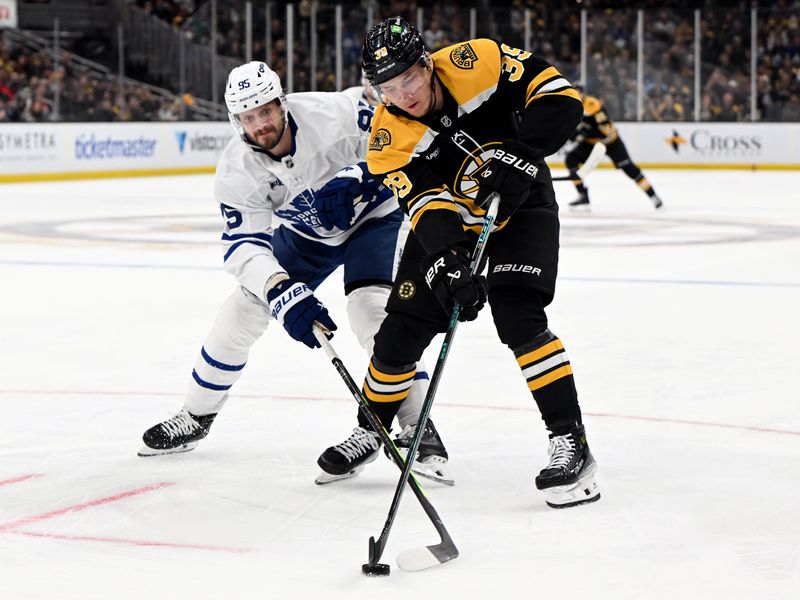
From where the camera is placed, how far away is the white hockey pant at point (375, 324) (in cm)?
303

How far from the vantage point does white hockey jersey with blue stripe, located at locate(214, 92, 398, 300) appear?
9.88 ft

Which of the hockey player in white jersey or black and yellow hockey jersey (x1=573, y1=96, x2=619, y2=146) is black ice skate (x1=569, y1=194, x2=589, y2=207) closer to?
black and yellow hockey jersey (x1=573, y1=96, x2=619, y2=146)

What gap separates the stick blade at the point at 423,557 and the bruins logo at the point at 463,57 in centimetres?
107

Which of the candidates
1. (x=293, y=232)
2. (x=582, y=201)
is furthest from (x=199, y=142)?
(x=293, y=232)

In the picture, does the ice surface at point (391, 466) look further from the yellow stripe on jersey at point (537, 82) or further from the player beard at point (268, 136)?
the yellow stripe on jersey at point (537, 82)

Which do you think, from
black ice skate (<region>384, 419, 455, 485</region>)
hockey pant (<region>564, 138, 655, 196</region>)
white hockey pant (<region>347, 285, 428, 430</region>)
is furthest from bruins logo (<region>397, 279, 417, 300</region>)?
hockey pant (<region>564, 138, 655, 196</region>)

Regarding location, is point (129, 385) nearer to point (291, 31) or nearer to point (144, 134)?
point (144, 134)

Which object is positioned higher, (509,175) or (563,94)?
(563,94)

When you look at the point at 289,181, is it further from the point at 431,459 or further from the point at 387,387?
the point at 431,459

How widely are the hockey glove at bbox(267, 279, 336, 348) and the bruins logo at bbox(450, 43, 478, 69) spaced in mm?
600

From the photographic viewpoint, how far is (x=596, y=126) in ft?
35.5

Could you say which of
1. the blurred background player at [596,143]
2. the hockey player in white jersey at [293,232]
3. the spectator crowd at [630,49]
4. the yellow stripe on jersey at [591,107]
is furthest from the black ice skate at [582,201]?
the hockey player in white jersey at [293,232]

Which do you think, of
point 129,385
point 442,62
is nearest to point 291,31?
point 129,385

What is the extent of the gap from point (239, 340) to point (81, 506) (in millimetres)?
633
